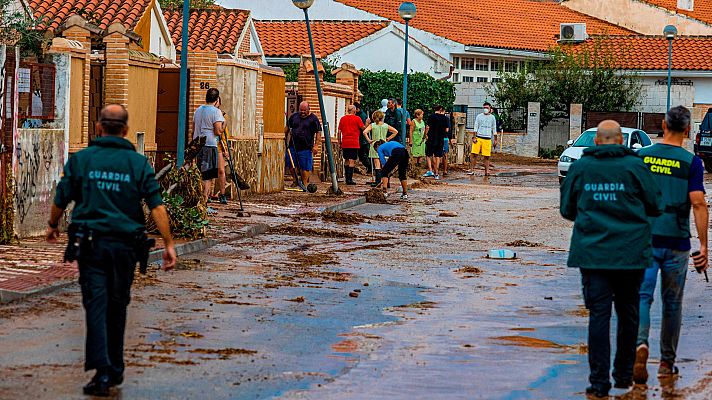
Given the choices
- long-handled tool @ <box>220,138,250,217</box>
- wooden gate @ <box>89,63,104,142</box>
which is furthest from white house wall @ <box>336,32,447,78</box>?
wooden gate @ <box>89,63,104,142</box>

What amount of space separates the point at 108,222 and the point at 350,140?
21257 mm

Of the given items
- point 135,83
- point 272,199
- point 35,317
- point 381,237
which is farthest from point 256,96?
point 35,317

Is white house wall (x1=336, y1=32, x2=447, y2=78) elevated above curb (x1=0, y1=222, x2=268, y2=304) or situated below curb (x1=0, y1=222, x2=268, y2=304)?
above

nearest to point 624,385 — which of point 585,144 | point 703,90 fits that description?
point 585,144

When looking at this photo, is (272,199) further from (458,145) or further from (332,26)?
(332,26)

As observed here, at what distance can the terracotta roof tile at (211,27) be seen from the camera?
37.5m

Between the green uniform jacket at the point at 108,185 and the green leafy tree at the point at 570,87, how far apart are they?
4296 cm

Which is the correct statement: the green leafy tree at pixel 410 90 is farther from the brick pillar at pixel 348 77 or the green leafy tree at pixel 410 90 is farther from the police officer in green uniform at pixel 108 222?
the police officer in green uniform at pixel 108 222

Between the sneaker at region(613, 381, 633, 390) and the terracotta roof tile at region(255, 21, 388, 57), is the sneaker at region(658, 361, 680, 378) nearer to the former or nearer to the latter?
the sneaker at region(613, 381, 633, 390)

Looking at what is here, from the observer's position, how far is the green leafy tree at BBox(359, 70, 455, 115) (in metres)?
44.2

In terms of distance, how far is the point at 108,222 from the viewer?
7.64 meters

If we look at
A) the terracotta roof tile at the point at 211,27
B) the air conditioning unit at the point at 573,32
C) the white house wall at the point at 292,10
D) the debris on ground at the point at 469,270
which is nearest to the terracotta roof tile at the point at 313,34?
the white house wall at the point at 292,10

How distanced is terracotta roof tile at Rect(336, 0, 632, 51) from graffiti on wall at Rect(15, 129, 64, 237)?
1463 inches

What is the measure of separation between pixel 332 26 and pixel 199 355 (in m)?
43.8
